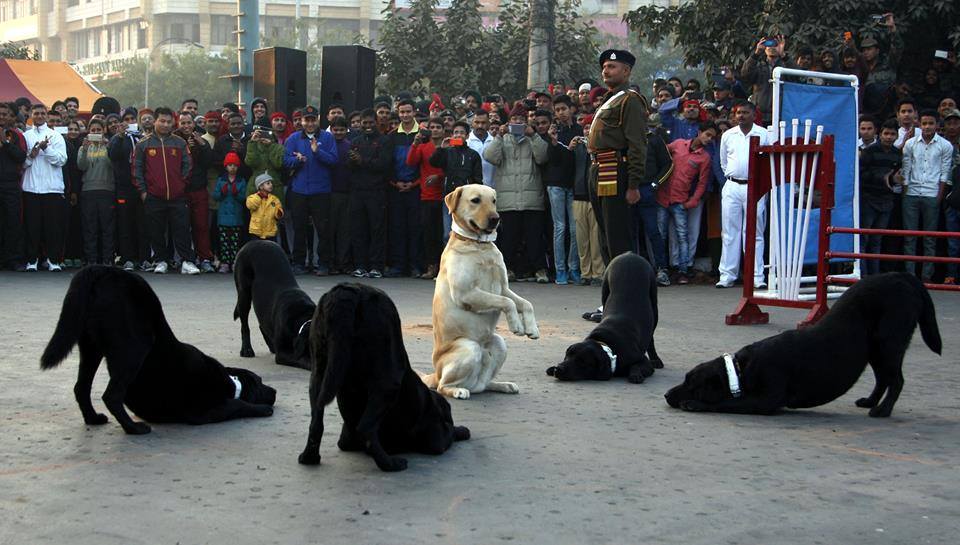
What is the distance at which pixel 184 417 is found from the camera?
6340 millimetres

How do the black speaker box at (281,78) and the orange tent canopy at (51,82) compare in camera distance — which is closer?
the black speaker box at (281,78)

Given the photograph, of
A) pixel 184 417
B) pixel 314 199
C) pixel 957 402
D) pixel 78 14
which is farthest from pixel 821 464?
pixel 78 14

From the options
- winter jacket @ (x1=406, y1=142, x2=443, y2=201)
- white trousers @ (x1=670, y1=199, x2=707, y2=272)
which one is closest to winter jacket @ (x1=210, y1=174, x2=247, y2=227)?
winter jacket @ (x1=406, y1=142, x2=443, y2=201)

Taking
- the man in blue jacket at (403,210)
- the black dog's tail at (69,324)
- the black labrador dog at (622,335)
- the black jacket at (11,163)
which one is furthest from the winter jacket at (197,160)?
the black dog's tail at (69,324)

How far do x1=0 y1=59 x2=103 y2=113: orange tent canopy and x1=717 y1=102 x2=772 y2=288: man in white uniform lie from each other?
16.3 metres

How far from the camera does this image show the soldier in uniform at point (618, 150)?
33.8 ft

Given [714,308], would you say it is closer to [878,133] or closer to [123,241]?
[878,133]

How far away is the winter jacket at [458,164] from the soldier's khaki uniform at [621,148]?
5.31 meters

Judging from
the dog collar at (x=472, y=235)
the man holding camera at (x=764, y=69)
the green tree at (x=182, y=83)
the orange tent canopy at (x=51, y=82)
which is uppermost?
the green tree at (x=182, y=83)

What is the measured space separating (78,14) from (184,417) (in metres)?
117

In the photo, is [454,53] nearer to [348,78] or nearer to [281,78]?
[348,78]

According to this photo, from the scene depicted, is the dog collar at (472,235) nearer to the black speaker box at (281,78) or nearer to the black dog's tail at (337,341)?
the black dog's tail at (337,341)

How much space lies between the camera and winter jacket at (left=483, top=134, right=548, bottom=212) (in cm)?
1585

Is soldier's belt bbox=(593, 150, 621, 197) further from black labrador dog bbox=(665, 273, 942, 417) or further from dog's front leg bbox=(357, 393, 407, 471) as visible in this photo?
dog's front leg bbox=(357, 393, 407, 471)
